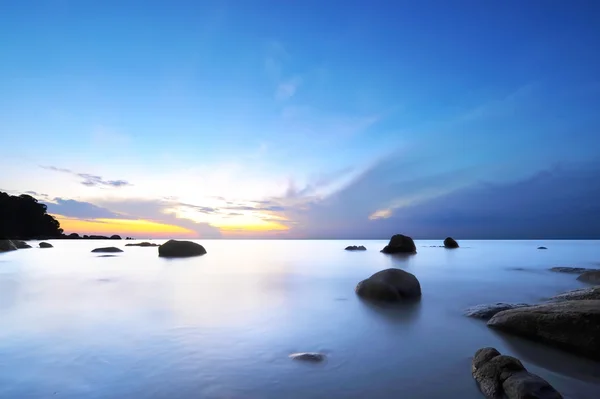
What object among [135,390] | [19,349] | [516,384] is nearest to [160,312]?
[19,349]

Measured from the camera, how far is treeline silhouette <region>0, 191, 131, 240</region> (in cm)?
7881

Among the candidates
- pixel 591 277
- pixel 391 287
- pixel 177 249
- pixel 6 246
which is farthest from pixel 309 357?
pixel 6 246

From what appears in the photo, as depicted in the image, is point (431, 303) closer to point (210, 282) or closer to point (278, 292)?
point (278, 292)

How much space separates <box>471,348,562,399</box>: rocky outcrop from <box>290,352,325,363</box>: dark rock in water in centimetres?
228

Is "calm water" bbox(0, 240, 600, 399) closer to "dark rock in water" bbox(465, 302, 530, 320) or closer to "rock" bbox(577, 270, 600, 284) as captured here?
"dark rock in water" bbox(465, 302, 530, 320)

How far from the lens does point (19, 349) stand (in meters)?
6.04

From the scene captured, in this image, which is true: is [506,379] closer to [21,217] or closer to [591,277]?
[591,277]

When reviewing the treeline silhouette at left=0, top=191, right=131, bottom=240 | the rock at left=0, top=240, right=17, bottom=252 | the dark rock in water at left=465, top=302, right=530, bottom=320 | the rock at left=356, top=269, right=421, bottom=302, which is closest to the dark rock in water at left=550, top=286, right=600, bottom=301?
the dark rock in water at left=465, top=302, right=530, bottom=320

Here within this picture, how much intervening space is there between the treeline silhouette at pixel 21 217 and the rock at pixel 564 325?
10219 centimetres

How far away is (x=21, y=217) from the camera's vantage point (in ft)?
268

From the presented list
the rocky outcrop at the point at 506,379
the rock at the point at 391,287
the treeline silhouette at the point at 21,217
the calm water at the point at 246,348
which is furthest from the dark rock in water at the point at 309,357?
the treeline silhouette at the point at 21,217

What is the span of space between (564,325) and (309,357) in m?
4.50

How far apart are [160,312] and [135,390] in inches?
210

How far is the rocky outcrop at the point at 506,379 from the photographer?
11.9 feet
